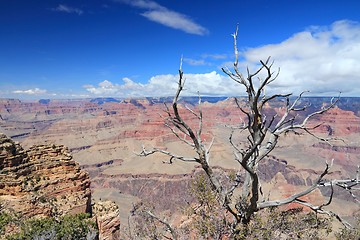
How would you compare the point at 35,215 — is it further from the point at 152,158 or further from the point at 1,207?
the point at 152,158

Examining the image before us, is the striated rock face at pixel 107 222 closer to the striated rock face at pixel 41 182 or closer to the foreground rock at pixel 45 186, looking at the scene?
the foreground rock at pixel 45 186

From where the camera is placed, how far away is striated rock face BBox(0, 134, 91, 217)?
1104 inches

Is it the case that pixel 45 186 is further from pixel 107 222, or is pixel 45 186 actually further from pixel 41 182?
pixel 107 222

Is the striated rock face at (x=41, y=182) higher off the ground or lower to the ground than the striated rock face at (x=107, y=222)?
higher

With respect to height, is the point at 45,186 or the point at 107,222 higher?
the point at 45,186

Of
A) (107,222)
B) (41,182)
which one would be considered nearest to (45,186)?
(41,182)

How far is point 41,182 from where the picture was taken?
30875mm

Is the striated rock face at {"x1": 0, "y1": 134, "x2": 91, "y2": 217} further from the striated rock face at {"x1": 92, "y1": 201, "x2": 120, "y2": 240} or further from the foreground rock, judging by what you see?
the striated rock face at {"x1": 92, "y1": 201, "x2": 120, "y2": 240}

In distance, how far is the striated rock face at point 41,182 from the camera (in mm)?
28047

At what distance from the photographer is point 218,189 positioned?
11.4 meters

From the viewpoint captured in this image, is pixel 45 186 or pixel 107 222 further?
pixel 107 222

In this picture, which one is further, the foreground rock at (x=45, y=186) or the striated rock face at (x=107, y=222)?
the striated rock face at (x=107, y=222)

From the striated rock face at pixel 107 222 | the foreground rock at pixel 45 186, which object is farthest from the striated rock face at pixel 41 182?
the striated rock face at pixel 107 222

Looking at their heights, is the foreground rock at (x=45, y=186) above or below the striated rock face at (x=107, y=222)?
above
